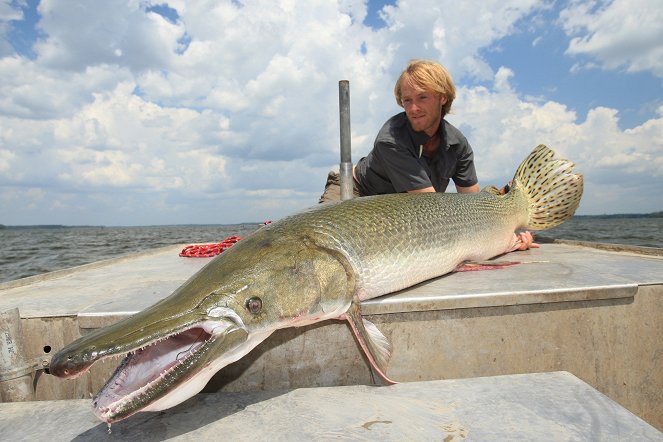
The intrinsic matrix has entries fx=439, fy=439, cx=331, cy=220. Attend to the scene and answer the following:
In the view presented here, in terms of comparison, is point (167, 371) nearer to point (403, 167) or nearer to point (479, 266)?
point (479, 266)

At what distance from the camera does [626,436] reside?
142 cm

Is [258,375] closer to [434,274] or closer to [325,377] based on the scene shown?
[325,377]

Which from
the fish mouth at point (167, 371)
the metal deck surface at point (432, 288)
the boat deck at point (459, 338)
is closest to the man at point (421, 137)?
the metal deck surface at point (432, 288)

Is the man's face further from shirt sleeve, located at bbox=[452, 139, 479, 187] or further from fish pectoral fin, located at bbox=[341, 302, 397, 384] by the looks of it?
fish pectoral fin, located at bbox=[341, 302, 397, 384]

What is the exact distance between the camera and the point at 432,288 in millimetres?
2621

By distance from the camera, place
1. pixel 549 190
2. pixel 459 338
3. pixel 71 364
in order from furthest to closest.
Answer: pixel 549 190
pixel 459 338
pixel 71 364

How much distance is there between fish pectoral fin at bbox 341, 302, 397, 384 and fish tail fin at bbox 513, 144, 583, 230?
3.27 meters

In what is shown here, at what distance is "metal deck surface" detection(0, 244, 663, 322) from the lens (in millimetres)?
2270

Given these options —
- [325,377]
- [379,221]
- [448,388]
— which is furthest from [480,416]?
[379,221]

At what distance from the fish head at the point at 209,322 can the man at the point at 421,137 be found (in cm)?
229

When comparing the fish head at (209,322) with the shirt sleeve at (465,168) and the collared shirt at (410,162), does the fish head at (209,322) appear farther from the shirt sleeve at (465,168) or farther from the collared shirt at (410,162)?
the shirt sleeve at (465,168)

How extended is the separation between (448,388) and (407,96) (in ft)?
10.1

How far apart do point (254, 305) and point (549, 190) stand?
4212 millimetres

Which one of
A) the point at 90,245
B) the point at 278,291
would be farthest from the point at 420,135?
the point at 90,245
